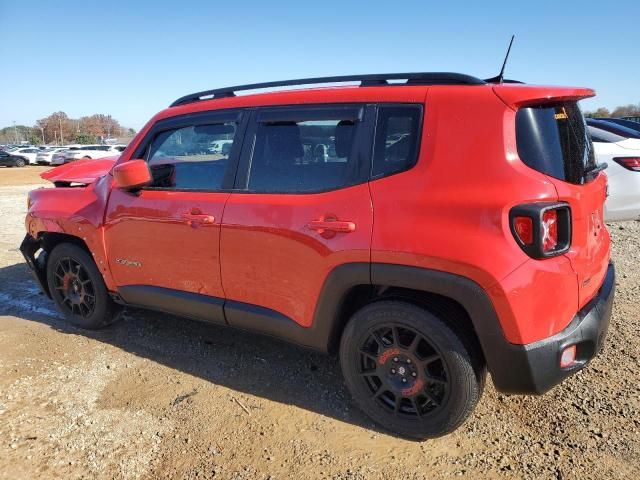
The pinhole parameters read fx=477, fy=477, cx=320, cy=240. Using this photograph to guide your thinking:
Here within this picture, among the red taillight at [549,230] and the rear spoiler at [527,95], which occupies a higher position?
the rear spoiler at [527,95]

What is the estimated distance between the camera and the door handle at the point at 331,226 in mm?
2490

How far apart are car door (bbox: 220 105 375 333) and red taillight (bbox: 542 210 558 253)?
0.81m

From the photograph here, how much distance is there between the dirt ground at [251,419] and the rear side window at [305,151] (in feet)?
4.36

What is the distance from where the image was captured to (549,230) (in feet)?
7.09

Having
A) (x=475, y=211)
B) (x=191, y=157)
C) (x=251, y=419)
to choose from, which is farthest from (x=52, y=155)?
(x=475, y=211)

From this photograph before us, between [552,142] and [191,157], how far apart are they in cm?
231

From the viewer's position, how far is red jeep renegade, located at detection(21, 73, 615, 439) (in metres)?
2.19

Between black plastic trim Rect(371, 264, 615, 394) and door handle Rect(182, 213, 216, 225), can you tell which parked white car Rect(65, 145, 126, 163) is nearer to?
door handle Rect(182, 213, 216, 225)

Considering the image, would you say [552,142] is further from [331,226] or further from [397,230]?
[331,226]

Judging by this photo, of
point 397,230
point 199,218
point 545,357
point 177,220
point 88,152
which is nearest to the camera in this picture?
point 545,357

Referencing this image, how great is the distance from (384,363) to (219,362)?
1.41 meters

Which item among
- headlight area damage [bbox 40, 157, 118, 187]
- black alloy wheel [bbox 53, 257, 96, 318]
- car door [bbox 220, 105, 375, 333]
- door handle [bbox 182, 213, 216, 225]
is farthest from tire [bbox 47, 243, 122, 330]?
car door [bbox 220, 105, 375, 333]

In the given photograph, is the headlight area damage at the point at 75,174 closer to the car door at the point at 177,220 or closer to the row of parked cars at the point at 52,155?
the car door at the point at 177,220

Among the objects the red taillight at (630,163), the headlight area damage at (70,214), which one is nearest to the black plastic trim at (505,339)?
the headlight area damage at (70,214)
